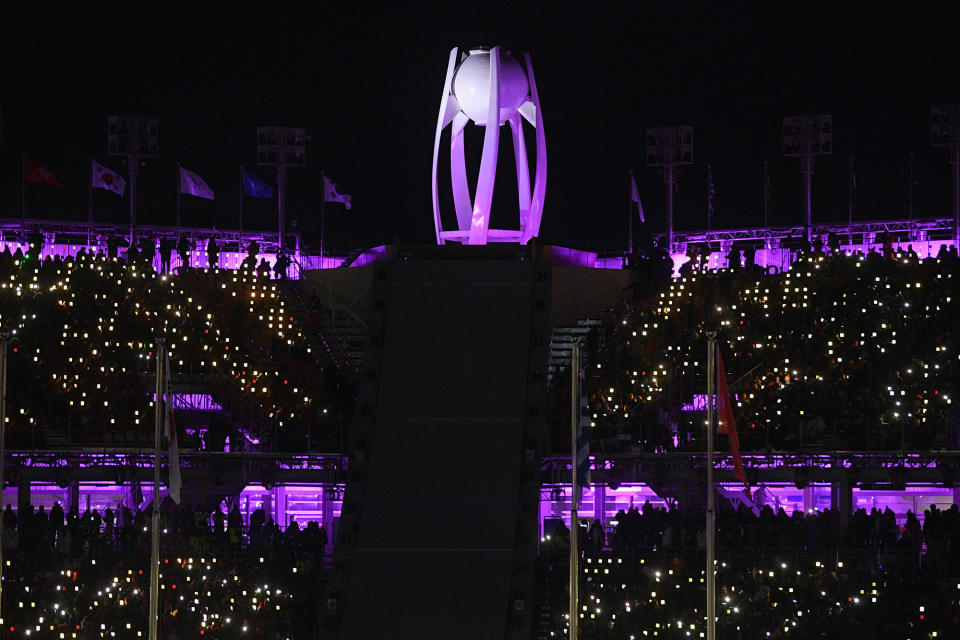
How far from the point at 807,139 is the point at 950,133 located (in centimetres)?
457

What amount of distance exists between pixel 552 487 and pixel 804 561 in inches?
310

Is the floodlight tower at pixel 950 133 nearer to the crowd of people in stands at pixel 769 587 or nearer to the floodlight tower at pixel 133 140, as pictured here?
the crowd of people in stands at pixel 769 587

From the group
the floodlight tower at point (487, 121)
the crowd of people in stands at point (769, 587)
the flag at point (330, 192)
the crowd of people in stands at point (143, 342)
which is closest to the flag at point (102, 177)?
the crowd of people in stands at point (143, 342)

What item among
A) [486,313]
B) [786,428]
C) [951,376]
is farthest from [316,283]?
[951,376]

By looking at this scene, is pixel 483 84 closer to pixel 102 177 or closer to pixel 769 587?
pixel 102 177

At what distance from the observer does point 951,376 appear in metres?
49.6

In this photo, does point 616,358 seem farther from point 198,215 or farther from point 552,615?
point 198,215

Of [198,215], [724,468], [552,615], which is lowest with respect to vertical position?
[552,615]

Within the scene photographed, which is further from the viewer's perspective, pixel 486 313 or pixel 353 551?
pixel 486 313

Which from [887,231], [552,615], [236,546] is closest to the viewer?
[552,615]

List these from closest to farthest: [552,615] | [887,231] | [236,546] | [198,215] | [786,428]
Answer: [552,615] < [236,546] < [786,428] < [887,231] < [198,215]

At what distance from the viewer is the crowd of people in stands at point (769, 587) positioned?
39.9 metres

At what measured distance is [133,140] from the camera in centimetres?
6016

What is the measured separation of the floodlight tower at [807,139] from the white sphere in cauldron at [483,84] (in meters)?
12.2
